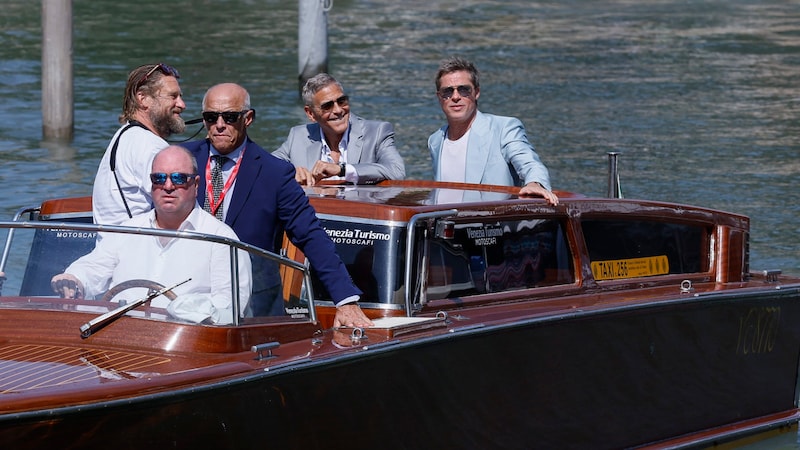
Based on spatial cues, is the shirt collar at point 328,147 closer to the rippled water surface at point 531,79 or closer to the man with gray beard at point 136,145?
the man with gray beard at point 136,145

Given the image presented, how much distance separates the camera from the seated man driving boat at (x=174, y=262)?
539 cm

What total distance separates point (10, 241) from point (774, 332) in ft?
12.9

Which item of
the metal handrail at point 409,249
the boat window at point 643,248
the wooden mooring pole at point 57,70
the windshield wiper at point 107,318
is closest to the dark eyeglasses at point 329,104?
the metal handrail at point 409,249

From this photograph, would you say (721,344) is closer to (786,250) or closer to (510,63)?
(786,250)

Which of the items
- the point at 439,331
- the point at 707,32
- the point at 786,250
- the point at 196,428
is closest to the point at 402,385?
the point at 439,331

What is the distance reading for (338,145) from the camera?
24.0ft

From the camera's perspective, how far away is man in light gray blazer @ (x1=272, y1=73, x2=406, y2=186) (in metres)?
7.05

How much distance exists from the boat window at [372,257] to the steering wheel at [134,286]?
908 millimetres

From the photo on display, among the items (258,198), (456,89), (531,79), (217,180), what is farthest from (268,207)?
(531,79)

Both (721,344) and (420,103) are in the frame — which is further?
(420,103)

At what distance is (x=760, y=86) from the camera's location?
22.4 metres

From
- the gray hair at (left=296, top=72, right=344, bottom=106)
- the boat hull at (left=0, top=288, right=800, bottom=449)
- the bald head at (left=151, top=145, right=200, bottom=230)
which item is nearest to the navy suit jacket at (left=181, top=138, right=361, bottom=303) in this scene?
the bald head at (left=151, top=145, right=200, bottom=230)

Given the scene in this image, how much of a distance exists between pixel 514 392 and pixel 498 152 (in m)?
1.60

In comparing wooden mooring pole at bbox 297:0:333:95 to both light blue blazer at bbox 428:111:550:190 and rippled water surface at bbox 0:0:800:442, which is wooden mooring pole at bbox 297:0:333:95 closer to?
rippled water surface at bbox 0:0:800:442
